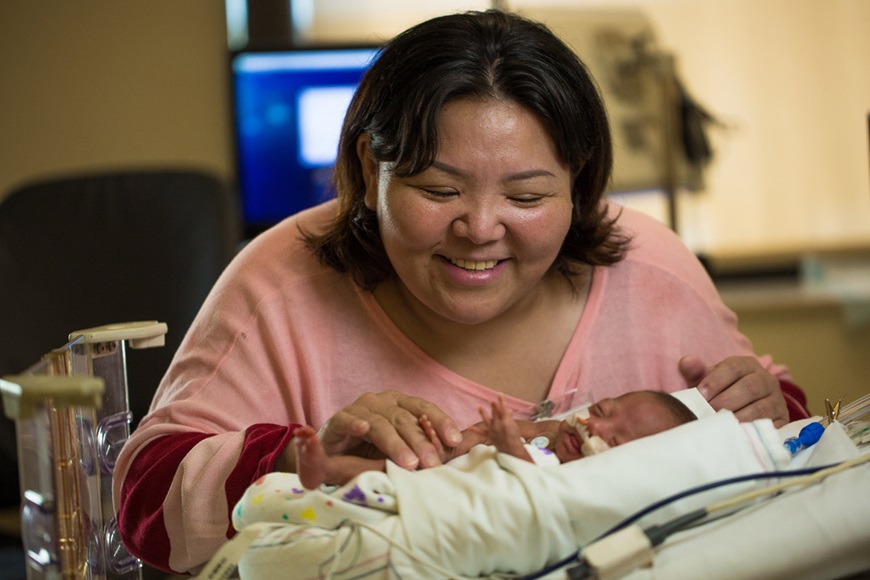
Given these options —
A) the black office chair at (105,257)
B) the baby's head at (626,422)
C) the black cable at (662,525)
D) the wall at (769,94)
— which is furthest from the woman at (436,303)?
the wall at (769,94)

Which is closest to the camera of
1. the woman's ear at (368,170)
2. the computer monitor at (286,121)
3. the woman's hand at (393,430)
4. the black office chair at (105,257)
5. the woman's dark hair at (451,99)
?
the woman's hand at (393,430)

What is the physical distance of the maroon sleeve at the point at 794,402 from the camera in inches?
57.9

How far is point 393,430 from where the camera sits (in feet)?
3.58

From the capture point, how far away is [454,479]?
935mm

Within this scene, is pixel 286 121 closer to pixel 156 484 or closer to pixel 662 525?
pixel 156 484

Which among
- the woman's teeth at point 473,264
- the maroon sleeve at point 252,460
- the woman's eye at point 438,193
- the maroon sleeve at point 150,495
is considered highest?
the woman's eye at point 438,193

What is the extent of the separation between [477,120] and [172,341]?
87cm

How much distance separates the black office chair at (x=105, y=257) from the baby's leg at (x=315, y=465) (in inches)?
37.1

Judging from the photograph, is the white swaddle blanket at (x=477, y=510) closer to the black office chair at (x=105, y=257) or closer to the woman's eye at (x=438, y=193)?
the woman's eye at (x=438, y=193)

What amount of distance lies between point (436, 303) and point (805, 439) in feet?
1.62

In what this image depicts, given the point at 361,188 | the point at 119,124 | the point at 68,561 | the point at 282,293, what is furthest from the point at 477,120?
the point at 119,124

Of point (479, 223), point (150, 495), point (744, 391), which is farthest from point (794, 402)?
point (150, 495)

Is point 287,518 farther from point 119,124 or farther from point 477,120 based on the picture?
point 119,124

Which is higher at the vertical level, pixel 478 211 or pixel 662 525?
pixel 478 211
